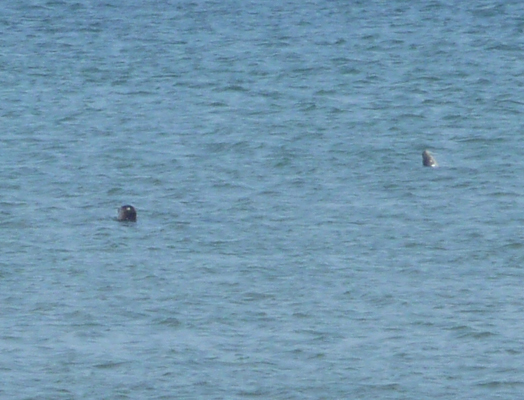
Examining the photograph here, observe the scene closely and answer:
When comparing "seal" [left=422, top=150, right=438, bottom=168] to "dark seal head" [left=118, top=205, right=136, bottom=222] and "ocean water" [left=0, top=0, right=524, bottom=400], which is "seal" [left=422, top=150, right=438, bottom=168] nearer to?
"ocean water" [left=0, top=0, right=524, bottom=400]

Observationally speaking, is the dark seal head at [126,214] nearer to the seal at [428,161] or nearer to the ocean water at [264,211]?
the ocean water at [264,211]

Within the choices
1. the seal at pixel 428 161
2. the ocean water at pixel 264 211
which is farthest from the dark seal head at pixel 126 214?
the seal at pixel 428 161

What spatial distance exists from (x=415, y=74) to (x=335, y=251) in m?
18.0

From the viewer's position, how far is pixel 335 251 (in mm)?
26422

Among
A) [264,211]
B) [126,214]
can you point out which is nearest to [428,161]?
[264,211]

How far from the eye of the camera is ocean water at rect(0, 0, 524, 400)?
2106 centimetres

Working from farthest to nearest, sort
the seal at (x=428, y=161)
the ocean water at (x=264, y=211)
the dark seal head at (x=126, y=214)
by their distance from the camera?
the seal at (x=428, y=161), the dark seal head at (x=126, y=214), the ocean water at (x=264, y=211)

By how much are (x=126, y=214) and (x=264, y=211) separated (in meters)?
2.84

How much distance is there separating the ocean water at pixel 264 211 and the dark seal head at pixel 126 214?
0.77ft

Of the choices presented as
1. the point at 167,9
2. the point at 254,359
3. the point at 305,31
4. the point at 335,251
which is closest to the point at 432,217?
the point at 335,251

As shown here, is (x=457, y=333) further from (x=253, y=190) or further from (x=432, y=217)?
(x=253, y=190)

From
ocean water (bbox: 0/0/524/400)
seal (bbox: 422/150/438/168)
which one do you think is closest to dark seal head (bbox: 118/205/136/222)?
ocean water (bbox: 0/0/524/400)

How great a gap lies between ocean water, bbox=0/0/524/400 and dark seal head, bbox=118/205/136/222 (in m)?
0.24

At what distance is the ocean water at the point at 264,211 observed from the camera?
829 inches
